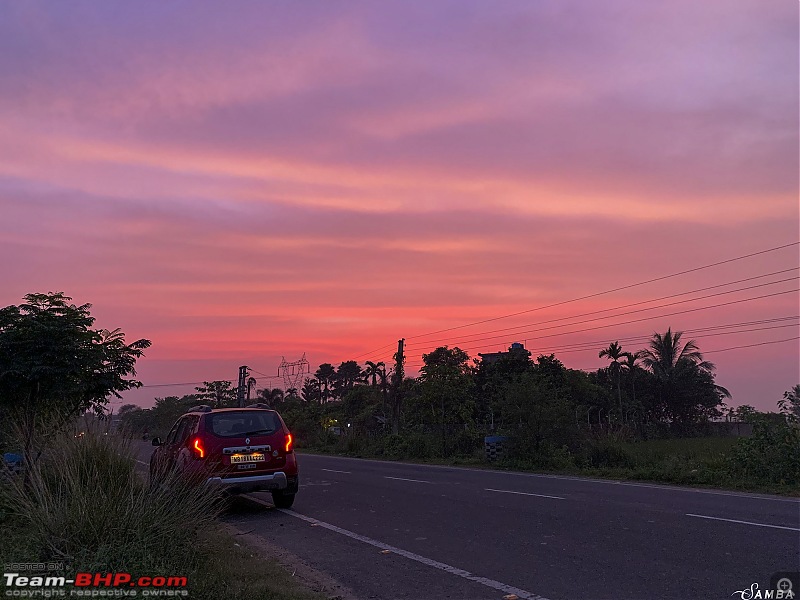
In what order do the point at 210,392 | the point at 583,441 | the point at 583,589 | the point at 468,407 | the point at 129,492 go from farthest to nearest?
the point at 210,392 < the point at 468,407 < the point at 583,441 < the point at 129,492 < the point at 583,589

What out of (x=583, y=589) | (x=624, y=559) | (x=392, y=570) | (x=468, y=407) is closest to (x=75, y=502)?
(x=392, y=570)

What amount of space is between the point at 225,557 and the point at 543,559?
11.9ft

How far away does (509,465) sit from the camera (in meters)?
23.5

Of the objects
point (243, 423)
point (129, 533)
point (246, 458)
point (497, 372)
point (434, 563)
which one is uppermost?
point (497, 372)

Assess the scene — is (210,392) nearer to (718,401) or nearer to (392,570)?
(718,401)

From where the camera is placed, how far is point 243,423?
11789 millimetres

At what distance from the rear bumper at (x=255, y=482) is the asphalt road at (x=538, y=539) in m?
0.56

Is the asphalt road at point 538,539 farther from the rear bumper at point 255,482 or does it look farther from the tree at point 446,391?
the tree at point 446,391

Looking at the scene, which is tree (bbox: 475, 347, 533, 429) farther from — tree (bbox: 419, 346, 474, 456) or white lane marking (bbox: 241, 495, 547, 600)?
white lane marking (bbox: 241, 495, 547, 600)

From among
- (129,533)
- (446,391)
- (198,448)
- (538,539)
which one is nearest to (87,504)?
(129,533)

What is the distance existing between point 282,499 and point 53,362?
4.79 metres

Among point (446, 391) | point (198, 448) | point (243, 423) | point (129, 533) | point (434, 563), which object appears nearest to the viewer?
A: point (129, 533)

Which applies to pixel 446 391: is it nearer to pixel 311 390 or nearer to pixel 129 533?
pixel 129 533

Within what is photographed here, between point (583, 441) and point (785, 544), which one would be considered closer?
point (785, 544)
